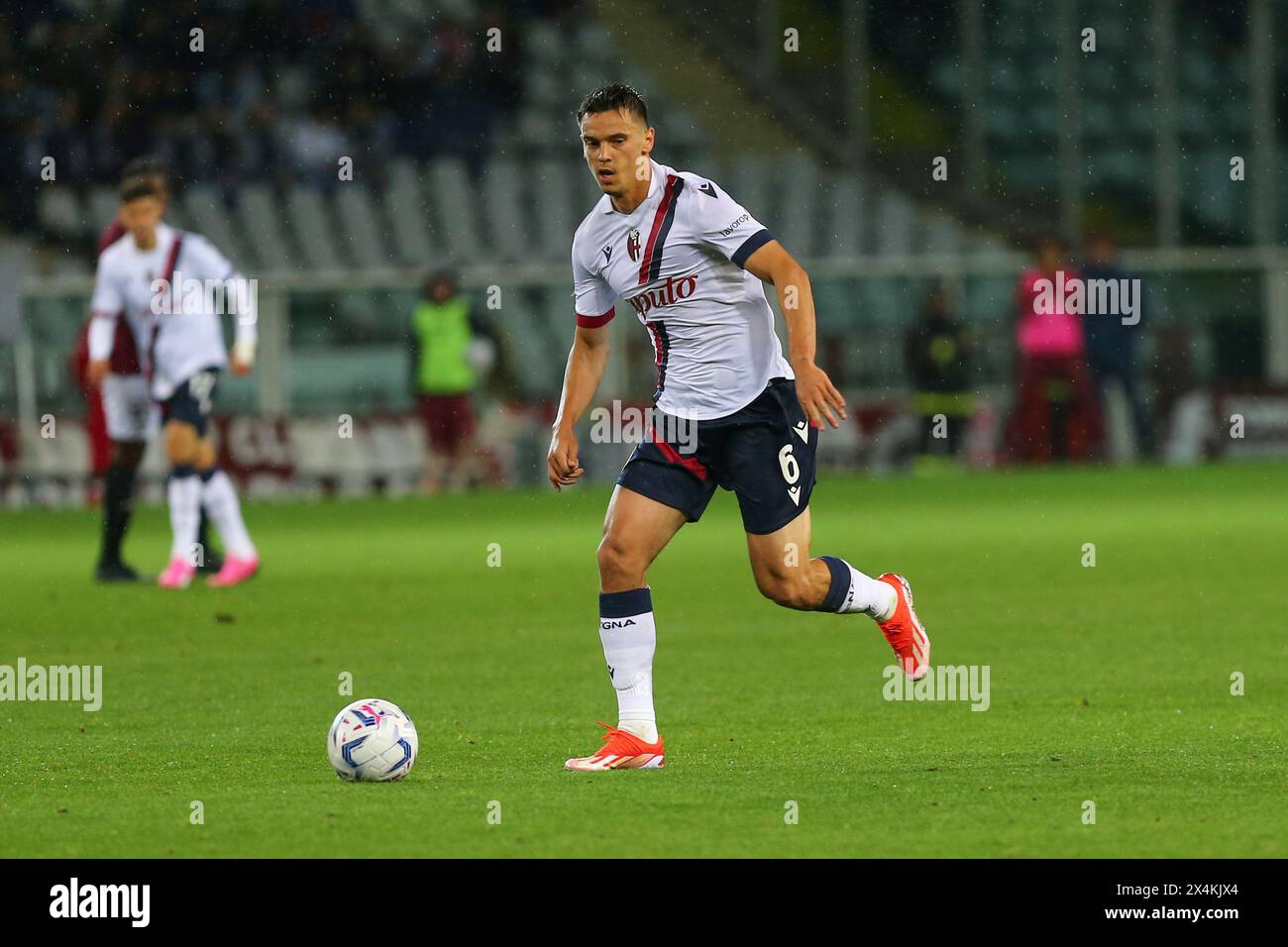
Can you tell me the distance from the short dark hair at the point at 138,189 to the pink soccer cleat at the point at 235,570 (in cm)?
213

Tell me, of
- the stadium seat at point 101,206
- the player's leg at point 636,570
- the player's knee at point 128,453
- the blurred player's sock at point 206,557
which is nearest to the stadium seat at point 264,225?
the stadium seat at point 101,206

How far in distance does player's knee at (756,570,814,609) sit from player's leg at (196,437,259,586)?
20.3 ft

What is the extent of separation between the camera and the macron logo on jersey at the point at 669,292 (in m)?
7.23

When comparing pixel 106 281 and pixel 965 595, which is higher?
pixel 106 281

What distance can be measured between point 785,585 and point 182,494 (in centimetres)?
655

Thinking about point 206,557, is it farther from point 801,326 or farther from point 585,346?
point 801,326

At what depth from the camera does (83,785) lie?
6609 mm

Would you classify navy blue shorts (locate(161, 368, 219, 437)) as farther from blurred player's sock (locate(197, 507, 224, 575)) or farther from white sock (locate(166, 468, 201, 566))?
blurred player's sock (locate(197, 507, 224, 575))

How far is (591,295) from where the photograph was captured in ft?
24.2

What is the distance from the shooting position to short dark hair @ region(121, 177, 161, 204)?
42.2 ft

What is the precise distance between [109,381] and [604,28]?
18.7 m
